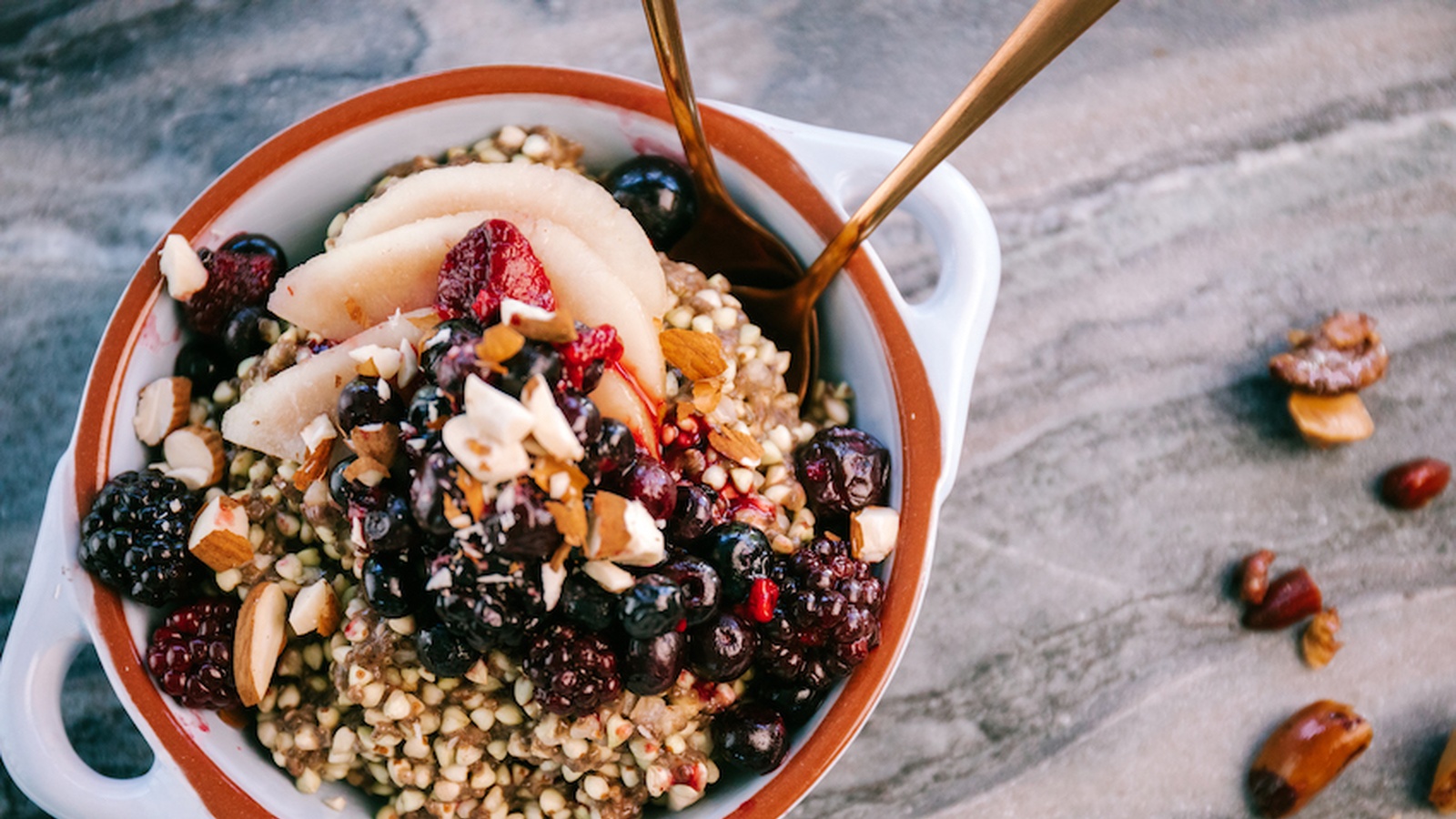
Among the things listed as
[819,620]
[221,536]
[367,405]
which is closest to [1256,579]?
[819,620]

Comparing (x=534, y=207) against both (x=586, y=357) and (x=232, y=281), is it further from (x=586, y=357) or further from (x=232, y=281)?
(x=232, y=281)

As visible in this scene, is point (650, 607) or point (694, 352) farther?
point (694, 352)

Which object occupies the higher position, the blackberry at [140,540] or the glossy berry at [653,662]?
the glossy berry at [653,662]

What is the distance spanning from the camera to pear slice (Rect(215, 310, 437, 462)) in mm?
1233

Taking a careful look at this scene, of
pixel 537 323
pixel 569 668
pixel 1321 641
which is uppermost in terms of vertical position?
pixel 537 323

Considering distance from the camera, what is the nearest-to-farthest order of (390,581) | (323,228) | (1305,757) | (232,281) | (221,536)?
(390,581)
(221,536)
(232,281)
(323,228)
(1305,757)

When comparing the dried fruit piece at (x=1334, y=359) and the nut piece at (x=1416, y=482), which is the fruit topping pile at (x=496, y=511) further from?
the nut piece at (x=1416, y=482)

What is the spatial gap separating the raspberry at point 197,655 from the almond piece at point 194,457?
153 mm

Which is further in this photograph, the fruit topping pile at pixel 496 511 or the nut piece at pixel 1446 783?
the nut piece at pixel 1446 783

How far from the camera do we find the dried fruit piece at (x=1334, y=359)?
1695mm

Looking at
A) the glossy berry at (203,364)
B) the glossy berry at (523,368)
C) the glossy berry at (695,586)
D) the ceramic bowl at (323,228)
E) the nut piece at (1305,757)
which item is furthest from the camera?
the nut piece at (1305,757)

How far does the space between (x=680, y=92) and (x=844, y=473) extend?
1.66 feet

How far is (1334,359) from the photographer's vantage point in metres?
1.72

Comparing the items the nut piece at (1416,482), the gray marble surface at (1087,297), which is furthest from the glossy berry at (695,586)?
the nut piece at (1416,482)
